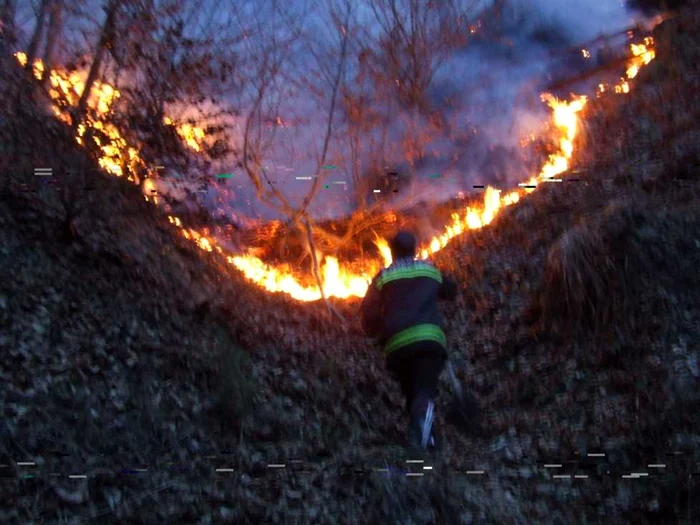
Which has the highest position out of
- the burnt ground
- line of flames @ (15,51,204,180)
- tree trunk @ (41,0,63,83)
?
tree trunk @ (41,0,63,83)

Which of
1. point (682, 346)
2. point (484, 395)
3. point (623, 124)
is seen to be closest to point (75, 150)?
point (484, 395)

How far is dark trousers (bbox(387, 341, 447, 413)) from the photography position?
19.4ft

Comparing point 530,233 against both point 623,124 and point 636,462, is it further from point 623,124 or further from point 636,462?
point 636,462

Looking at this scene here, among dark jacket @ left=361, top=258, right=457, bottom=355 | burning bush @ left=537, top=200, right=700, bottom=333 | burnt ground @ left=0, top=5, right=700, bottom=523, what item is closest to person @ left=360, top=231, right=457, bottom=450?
dark jacket @ left=361, top=258, right=457, bottom=355

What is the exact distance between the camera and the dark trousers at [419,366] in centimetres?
591

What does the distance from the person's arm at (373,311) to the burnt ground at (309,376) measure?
3.43ft

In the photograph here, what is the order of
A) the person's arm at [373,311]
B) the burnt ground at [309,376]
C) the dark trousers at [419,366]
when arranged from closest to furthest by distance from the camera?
1. the burnt ground at [309,376]
2. the dark trousers at [419,366]
3. the person's arm at [373,311]

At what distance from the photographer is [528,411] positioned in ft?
25.1

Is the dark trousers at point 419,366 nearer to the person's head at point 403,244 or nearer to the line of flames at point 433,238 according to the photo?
the person's head at point 403,244

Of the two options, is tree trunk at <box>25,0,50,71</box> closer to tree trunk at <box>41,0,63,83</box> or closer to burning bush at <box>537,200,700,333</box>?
tree trunk at <box>41,0,63,83</box>

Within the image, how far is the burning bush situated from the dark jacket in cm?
271

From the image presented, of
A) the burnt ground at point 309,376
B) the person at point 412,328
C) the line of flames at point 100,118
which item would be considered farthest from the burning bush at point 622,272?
the line of flames at point 100,118

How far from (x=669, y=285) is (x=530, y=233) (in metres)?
3.92

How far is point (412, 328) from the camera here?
5.94 m
